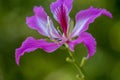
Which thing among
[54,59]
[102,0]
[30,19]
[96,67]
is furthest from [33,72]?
[30,19]

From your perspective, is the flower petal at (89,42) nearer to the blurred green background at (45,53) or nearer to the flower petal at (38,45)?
the flower petal at (38,45)

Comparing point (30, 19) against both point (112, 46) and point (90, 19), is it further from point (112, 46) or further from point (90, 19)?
point (112, 46)

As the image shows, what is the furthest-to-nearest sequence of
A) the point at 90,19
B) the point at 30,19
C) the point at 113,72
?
1. the point at 113,72
2. the point at 30,19
3. the point at 90,19

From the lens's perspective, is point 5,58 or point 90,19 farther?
point 5,58

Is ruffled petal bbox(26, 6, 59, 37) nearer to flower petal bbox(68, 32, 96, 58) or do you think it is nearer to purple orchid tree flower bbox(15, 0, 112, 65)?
purple orchid tree flower bbox(15, 0, 112, 65)

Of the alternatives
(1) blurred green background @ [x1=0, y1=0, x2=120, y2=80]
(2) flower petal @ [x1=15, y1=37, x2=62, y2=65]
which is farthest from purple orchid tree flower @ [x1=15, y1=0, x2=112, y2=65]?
(1) blurred green background @ [x1=0, y1=0, x2=120, y2=80]

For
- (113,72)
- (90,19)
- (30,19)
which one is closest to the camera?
(90,19)

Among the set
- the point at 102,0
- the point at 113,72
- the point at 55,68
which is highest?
the point at 102,0

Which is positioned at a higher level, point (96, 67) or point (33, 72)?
point (33, 72)
